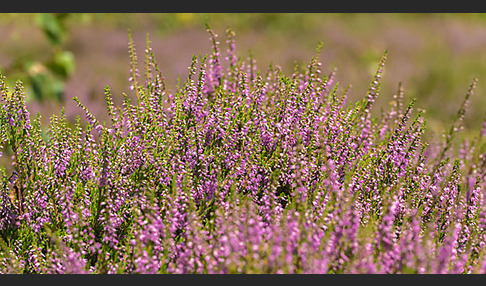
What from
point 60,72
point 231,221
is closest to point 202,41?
point 60,72

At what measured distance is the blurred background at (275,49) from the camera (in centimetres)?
736

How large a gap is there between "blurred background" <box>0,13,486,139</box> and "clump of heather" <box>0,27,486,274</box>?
7.77 feet

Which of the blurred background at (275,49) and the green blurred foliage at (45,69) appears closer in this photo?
the green blurred foliage at (45,69)

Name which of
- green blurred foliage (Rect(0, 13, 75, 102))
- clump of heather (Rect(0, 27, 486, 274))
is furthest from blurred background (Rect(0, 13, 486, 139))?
clump of heather (Rect(0, 27, 486, 274))

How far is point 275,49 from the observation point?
11.9m

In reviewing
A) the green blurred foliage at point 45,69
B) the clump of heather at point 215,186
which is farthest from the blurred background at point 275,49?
the clump of heather at point 215,186

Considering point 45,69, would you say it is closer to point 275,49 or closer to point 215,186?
point 215,186

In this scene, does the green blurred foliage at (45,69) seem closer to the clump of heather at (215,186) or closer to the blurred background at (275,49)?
the blurred background at (275,49)

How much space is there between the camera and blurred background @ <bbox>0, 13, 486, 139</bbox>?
7358mm

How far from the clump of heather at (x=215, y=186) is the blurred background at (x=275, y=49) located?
7.77 ft

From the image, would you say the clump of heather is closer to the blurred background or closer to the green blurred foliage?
the green blurred foliage

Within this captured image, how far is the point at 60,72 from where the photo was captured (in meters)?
5.19

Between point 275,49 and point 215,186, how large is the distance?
9.38 metres

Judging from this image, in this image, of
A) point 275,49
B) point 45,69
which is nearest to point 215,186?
point 45,69
